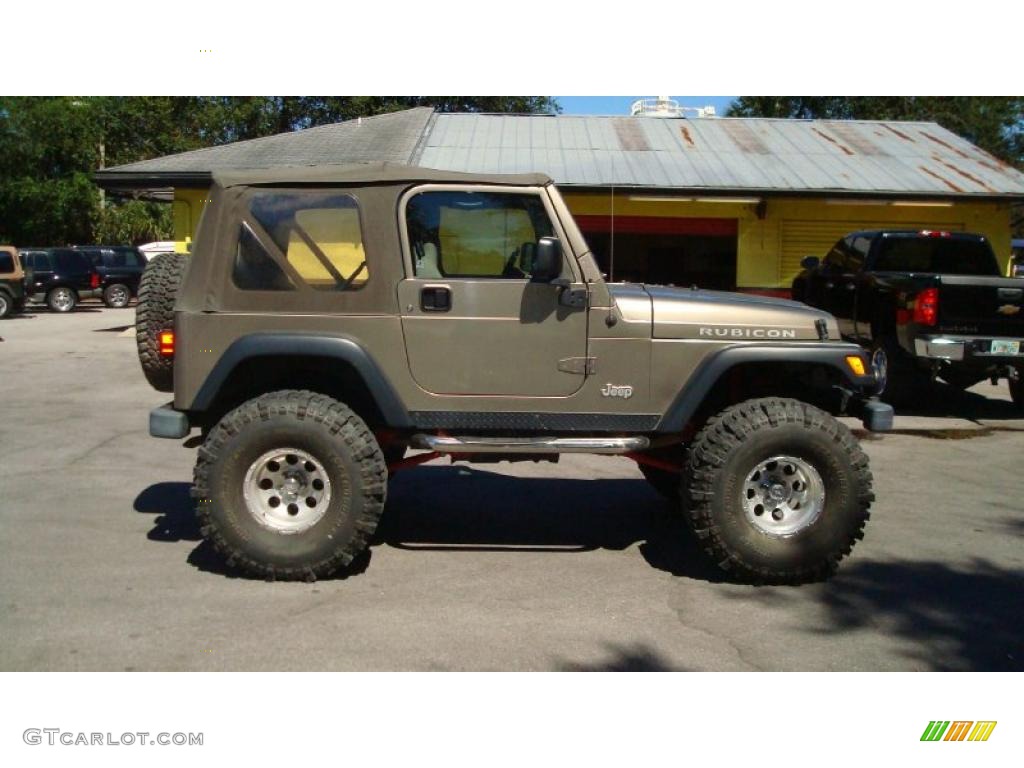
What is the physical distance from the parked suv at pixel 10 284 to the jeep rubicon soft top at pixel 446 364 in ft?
73.0

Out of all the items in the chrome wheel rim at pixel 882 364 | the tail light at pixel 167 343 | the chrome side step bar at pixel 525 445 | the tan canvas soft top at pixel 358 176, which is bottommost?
the chrome wheel rim at pixel 882 364

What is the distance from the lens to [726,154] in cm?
1784

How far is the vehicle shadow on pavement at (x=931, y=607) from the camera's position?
14.8ft

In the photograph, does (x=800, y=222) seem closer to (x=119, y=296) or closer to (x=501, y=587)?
(x=501, y=587)

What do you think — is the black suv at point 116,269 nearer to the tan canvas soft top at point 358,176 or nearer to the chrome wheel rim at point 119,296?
the chrome wheel rim at point 119,296

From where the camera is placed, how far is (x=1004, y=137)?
96.8 feet

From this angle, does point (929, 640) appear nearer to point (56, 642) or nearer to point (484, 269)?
point (484, 269)

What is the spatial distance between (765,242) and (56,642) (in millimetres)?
15131

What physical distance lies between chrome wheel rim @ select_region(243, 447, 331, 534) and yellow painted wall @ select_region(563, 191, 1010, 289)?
40.5 ft

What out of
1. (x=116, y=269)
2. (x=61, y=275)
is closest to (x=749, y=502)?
(x=61, y=275)

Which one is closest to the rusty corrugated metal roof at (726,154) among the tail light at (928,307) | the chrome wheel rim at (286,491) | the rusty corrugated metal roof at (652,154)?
the rusty corrugated metal roof at (652,154)

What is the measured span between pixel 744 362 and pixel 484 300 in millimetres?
1456

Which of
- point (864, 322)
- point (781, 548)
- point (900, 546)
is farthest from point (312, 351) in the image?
point (864, 322)
